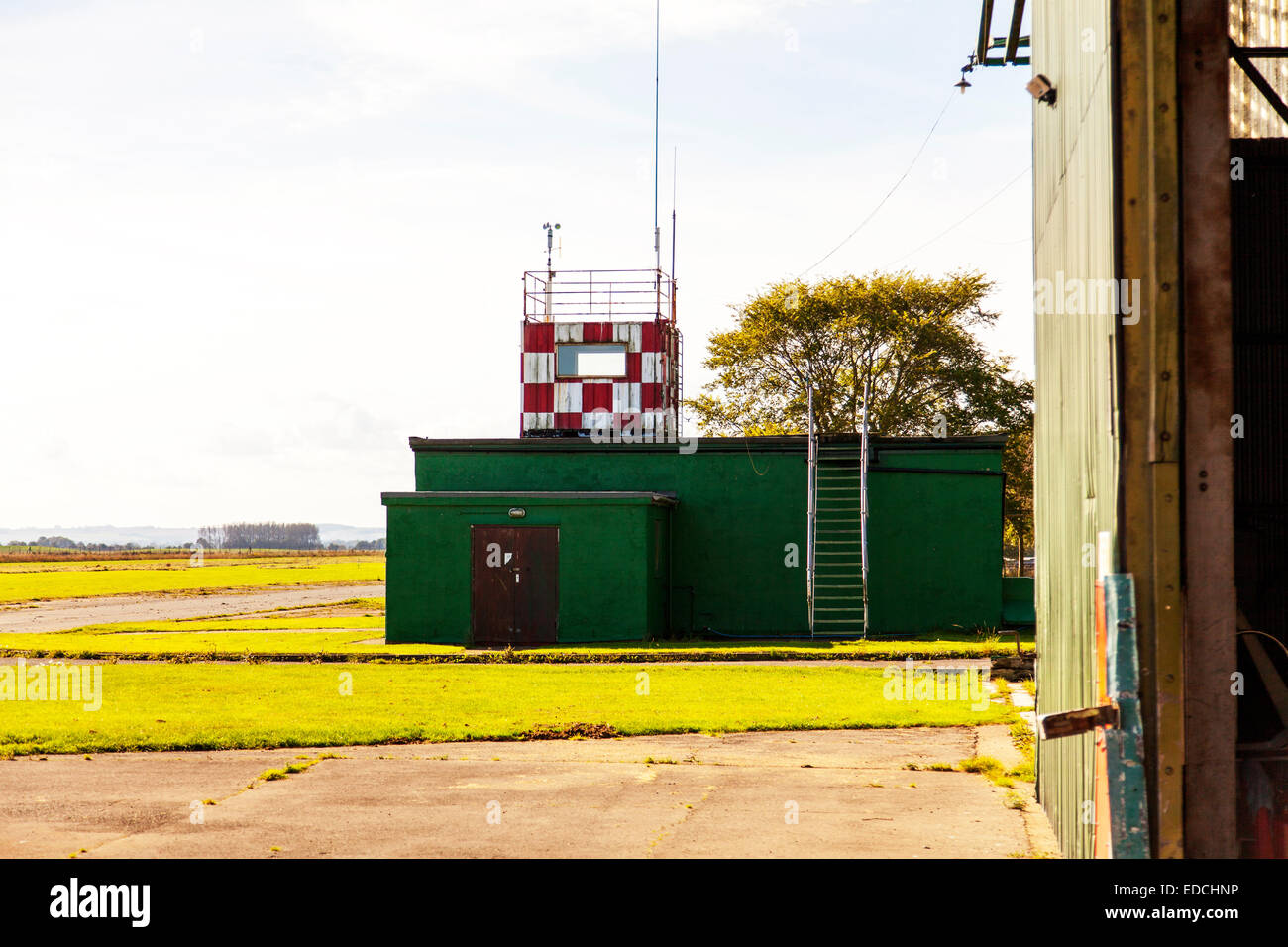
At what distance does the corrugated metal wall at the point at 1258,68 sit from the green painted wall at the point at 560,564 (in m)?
16.9

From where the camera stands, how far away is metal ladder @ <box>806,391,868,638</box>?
25766 mm

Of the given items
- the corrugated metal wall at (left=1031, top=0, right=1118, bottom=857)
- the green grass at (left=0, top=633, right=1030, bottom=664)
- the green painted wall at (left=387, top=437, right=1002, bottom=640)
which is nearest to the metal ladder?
the green painted wall at (left=387, top=437, right=1002, bottom=640)

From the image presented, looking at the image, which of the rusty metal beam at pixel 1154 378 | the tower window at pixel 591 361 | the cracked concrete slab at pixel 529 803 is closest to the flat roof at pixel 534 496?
the tower window at pixel 591 361

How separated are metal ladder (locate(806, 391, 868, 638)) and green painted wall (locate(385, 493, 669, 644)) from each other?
3850mm

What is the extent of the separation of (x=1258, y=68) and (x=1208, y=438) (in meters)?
4.12

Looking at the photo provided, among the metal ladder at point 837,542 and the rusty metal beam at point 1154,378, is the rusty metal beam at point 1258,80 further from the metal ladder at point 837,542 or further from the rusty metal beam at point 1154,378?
the metal ladder at point 837,542

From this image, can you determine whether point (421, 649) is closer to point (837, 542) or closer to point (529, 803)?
point (837, 542)

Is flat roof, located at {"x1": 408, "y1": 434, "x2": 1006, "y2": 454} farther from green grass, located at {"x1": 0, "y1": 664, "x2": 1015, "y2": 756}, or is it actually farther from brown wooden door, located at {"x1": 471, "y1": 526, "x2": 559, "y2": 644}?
green grass, located at {"x1": 0, "y1": 664, "x2": 1015, "y2": 756}

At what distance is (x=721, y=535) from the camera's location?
26578mm
